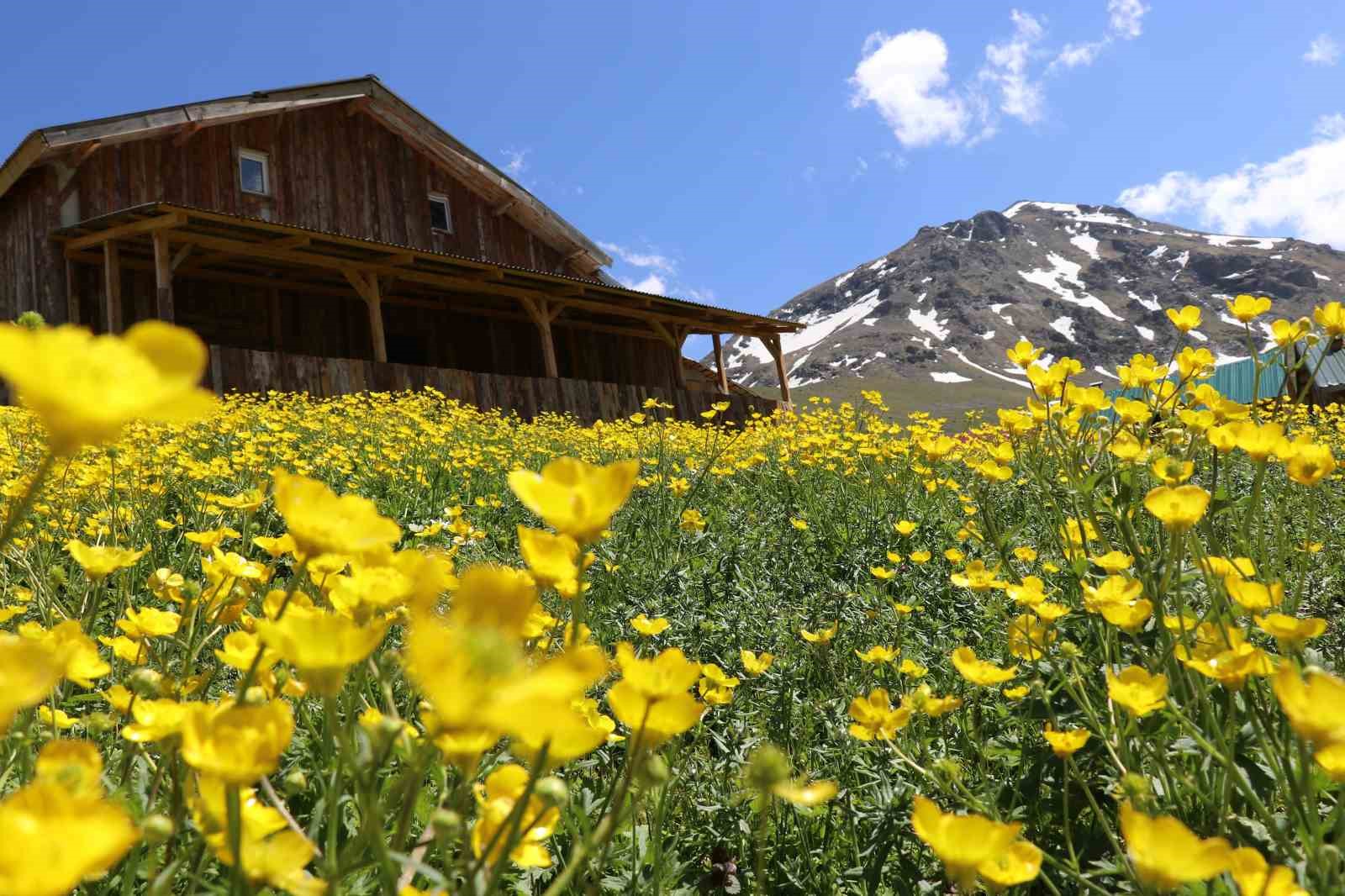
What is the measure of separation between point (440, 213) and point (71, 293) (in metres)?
5.53

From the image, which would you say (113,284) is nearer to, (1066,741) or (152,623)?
(152,623)

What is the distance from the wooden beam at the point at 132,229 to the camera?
27.4 ft

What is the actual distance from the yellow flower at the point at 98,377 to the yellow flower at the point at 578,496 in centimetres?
26

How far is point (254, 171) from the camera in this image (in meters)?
11.6

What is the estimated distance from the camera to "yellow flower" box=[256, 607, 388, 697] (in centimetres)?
55

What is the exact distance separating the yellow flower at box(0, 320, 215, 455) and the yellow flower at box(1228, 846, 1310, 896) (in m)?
0.81

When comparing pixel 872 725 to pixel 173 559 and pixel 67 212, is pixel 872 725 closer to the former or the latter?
pixel 173 559

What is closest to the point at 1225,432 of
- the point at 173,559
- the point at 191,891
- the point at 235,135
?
the point at 191,891

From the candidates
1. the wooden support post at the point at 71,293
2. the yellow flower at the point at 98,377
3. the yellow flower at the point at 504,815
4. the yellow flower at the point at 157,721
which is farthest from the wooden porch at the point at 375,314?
the yellow flower at the point at 98,377

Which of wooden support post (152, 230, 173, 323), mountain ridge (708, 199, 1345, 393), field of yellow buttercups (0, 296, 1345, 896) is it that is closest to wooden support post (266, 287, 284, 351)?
wooden support post (152, 230, 173, 323)

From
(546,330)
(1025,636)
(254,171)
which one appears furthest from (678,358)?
(1025,636)

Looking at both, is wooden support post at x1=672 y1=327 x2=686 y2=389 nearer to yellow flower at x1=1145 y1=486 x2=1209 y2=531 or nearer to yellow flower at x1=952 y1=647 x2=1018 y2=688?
yellow flower at x1=952 y1=647 x2=1018 y2=688

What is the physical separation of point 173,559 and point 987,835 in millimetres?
3278

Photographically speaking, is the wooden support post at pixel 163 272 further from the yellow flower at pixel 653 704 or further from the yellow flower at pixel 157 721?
the yellow flower at pixel 653 704
